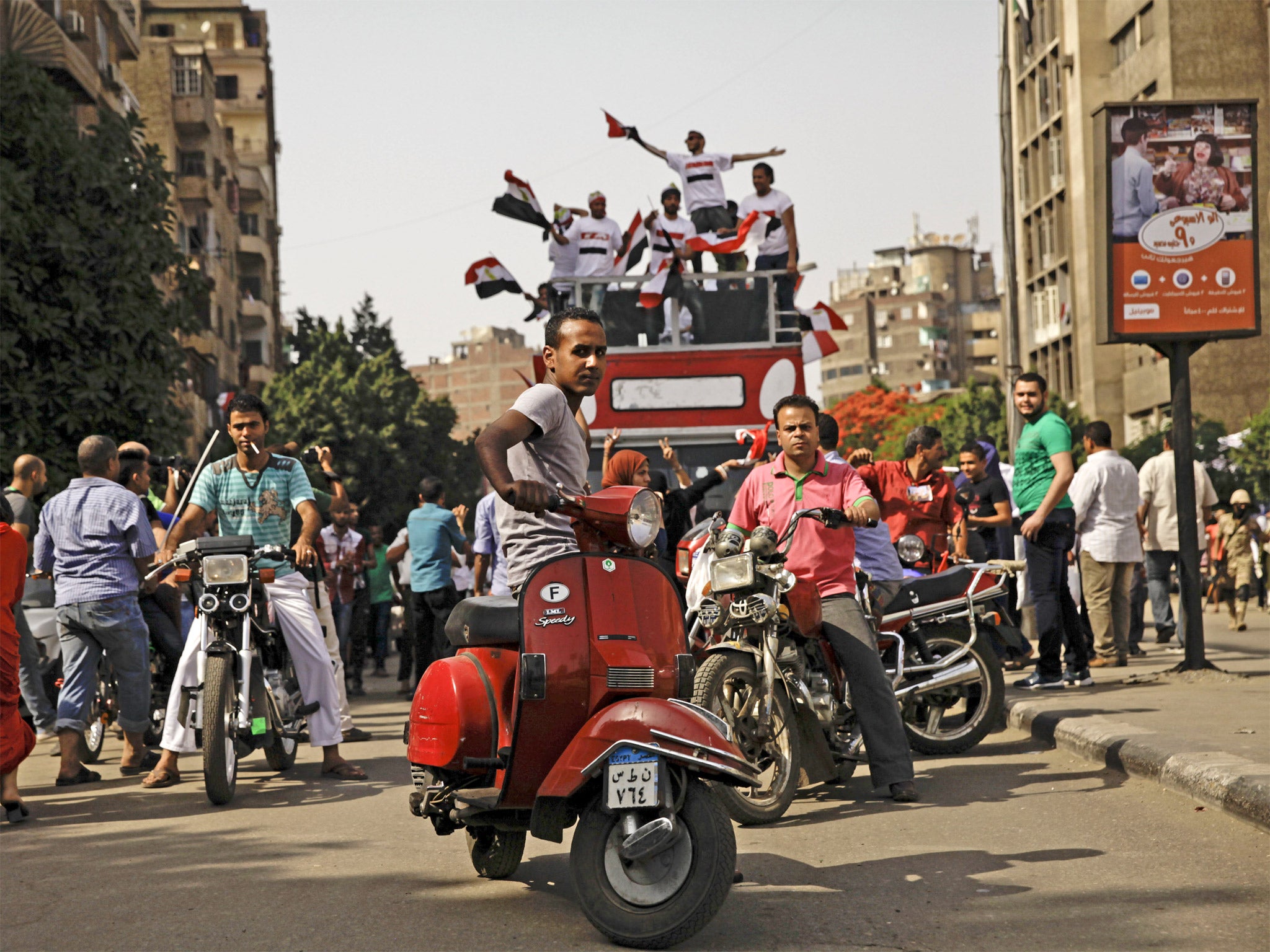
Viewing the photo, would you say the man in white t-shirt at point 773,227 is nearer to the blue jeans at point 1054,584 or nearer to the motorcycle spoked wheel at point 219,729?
the blue jeans at point 1054,584

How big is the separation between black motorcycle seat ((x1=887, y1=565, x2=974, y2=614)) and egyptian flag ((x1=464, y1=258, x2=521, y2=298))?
35.7ft

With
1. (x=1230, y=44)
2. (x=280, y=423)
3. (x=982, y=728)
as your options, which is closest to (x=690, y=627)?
(x=982, y=728)

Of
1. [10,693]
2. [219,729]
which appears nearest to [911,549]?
[219,729]

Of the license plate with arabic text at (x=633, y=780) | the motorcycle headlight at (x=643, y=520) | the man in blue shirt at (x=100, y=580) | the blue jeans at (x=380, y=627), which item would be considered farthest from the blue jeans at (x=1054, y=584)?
the blue jeans at (x=380, y=627)

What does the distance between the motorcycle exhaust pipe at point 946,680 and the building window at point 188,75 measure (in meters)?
55.3

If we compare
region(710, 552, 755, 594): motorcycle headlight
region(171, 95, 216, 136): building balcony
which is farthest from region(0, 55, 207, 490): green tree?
region(171, 95, 216, 136): building balcony

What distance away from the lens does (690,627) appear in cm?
841

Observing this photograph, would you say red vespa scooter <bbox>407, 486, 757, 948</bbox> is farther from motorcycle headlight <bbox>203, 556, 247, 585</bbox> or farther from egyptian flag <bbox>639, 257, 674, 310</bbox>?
egyptian flag <bbox>639, 257, 674, 310</bbox>

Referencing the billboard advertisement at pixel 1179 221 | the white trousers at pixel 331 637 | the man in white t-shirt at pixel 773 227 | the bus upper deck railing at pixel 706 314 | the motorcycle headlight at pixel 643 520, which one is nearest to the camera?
the motorcycle headlight at pixel 643 520

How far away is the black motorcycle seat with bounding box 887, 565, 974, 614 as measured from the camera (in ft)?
27.8

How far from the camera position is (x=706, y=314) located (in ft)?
49.7

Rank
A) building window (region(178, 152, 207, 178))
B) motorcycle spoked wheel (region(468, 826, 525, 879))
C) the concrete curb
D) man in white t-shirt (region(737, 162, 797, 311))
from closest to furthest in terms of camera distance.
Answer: motorcycle spoked wheel (region(468, 826, 525, 879)) < the concrete curb < man in white t-shirt (region(737, 162, 797, 311)) < building window (region(178, 152, 207, 178))

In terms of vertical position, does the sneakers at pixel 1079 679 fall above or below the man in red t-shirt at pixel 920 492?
below

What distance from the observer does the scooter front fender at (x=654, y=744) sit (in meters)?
4.43
